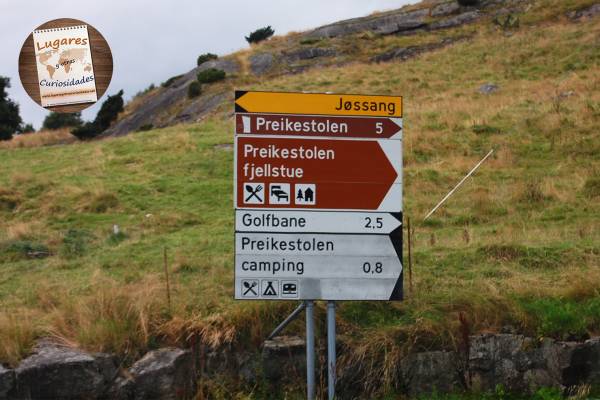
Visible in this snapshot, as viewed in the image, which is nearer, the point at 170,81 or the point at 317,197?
the point at 317,197

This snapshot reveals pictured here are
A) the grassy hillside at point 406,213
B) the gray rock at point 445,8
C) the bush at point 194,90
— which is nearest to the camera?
the grassy hillside at point 406,213

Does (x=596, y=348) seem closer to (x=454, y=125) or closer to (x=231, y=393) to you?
(x=231, y=393)

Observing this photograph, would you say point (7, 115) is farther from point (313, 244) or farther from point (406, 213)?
point (313, 244)

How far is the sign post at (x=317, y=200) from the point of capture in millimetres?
7867

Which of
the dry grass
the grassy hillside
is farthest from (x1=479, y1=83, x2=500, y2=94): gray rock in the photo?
the dry grass

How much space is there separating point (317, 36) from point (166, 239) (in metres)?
39.6

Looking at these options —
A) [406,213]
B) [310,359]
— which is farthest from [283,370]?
[406,213]

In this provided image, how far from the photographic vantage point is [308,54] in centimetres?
4697

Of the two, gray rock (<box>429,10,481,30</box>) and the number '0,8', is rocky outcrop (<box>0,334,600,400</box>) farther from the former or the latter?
gray rock (<box>429,10,481,30</box>)

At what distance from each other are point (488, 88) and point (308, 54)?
62.7ft

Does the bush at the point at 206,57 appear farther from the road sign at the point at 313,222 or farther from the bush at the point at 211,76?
the road sign at the point at 313,222

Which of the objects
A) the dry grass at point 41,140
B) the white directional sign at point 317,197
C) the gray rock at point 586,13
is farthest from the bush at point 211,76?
the white directional sign at point 317,197

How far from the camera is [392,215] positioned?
8039 mm

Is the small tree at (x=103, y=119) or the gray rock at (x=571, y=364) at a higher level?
the small tree at (x=103, y=119)
